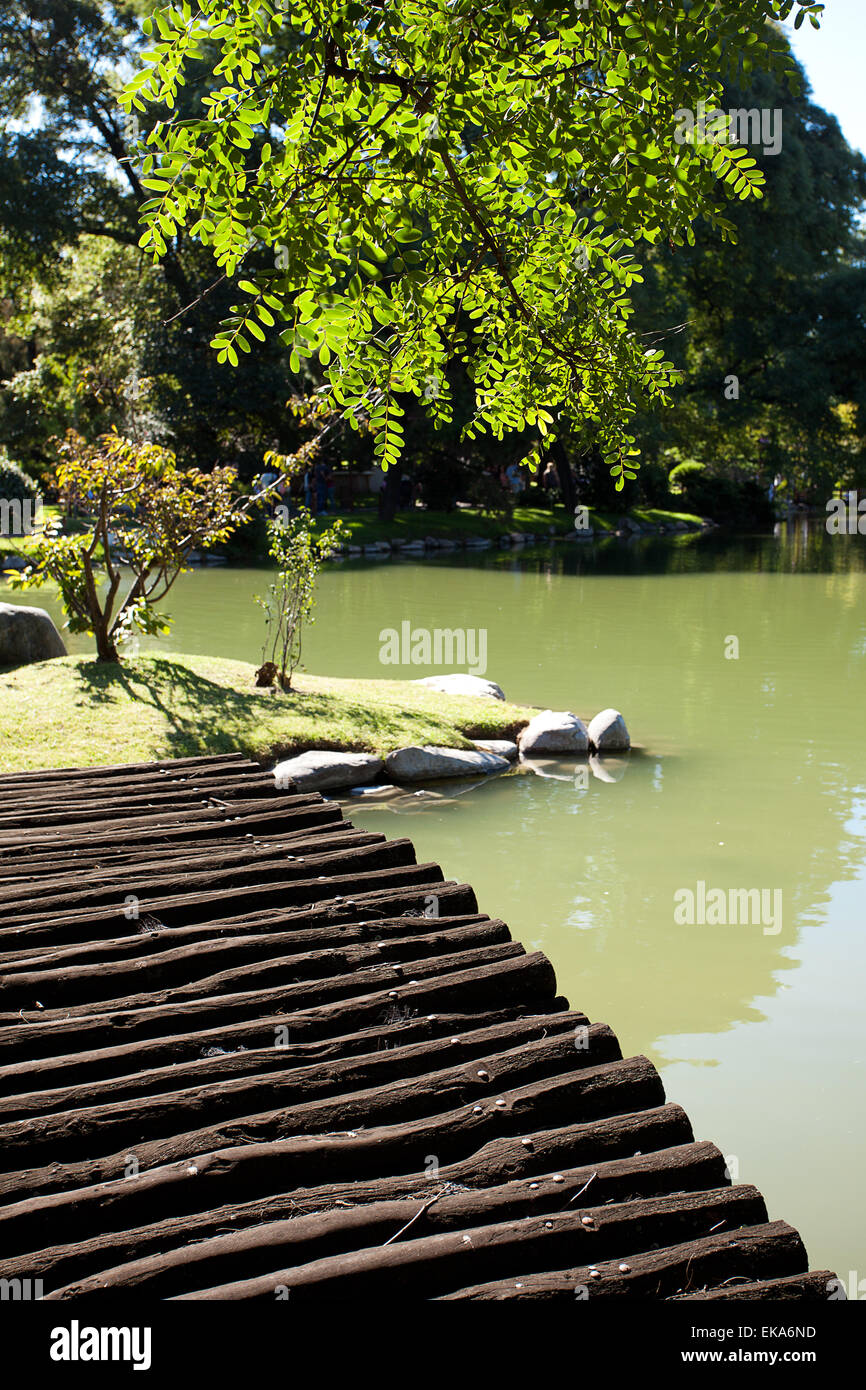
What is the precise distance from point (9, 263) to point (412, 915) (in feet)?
127

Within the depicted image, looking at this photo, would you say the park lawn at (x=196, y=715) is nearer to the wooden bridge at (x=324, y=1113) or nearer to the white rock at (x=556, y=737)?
the white rock at (x=556, y=737)

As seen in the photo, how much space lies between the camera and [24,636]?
1393 cm

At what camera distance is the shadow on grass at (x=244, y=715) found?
461 inches

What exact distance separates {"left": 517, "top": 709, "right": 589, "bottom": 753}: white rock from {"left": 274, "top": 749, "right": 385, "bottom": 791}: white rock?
213 cm

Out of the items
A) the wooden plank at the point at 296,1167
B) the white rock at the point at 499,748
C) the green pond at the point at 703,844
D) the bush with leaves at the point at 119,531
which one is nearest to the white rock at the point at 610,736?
the green pond at the point at 703,844

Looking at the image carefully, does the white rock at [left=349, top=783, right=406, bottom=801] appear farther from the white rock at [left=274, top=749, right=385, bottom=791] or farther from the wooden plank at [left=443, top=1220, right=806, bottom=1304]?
the wooden plank at [left=443, top=1220, right=806, bottom=1304]

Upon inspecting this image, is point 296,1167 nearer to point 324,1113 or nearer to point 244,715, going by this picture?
point 324,1113

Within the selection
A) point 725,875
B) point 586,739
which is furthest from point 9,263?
point 725,875

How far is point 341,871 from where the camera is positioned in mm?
5363

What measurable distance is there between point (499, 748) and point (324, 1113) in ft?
31.1

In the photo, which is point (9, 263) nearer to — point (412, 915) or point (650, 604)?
point (650, 604)

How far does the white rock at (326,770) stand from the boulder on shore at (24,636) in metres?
3.97

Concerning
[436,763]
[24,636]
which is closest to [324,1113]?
[436,763]
